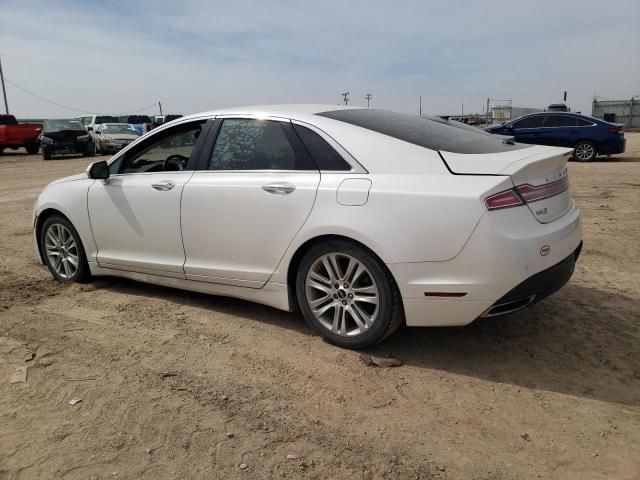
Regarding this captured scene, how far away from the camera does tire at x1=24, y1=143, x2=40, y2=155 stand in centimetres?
2597

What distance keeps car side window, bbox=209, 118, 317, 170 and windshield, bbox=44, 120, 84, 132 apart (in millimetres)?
21522

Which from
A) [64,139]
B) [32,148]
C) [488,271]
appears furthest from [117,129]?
[488,271]

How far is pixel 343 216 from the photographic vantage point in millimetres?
3334

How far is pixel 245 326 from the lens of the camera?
13.2ft

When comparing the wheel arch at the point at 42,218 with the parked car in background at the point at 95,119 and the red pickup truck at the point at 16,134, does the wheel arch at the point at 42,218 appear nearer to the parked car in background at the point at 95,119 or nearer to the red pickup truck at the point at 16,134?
the red pickup truck at the point at 16,134

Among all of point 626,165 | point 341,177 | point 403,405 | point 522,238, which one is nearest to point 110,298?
point 341,177

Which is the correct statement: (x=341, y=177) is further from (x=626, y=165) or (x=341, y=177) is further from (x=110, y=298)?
(x=626, y=165)

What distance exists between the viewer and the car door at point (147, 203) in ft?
14.0

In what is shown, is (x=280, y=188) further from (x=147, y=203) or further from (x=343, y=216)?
(x=147, y=203)

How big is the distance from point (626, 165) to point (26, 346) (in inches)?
590

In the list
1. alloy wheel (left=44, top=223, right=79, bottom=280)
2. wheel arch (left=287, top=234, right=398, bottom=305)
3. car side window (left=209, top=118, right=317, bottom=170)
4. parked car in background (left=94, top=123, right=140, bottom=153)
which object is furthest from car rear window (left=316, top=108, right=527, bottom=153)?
parked car in background (left=94, top=123, right=140, bottom=153)

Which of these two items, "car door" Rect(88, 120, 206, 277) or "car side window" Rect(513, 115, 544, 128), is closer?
"car door" Rect(88, 120, 206, 277)

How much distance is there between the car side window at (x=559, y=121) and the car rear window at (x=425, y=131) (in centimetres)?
1289

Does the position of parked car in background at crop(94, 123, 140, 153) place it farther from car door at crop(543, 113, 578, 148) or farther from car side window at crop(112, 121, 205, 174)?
car side window at crop(112, 121, 205, 174)
